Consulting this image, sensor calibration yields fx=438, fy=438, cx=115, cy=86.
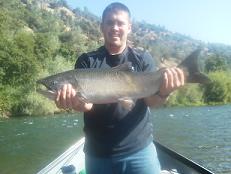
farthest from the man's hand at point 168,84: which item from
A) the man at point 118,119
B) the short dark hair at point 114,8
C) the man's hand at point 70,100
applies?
the short dark hair at point 114,8

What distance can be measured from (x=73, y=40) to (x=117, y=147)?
9830 centimetres

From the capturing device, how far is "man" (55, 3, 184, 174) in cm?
390

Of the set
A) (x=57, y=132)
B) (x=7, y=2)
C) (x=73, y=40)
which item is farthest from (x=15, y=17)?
(x=57, y=132)

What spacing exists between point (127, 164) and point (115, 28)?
1.23m

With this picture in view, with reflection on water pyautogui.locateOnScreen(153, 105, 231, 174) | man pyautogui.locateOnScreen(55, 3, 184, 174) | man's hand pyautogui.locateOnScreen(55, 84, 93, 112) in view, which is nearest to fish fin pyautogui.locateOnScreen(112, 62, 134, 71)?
man pyautogui.locateOnScreen(55, 3, 184, 174)

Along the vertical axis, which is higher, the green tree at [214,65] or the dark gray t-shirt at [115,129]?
the dark gray t-shirt at [115,129]

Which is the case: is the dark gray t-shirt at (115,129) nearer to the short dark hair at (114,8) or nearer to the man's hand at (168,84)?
the man's hand at (168,84)

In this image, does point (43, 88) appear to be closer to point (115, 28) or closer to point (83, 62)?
point (83, 62)

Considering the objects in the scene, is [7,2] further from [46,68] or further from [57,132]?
[57,132]

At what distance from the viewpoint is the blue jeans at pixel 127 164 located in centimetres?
389

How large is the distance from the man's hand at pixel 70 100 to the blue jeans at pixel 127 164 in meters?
0.48

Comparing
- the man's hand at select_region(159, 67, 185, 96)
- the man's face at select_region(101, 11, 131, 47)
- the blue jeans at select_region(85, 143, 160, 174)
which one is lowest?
the blue jeans at select_region(85, 143, 160, 174)

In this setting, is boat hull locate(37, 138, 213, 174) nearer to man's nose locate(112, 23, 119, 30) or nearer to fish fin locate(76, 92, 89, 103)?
fish fin locate(76, 92, 89, 103)

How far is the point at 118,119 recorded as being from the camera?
3.90 m
